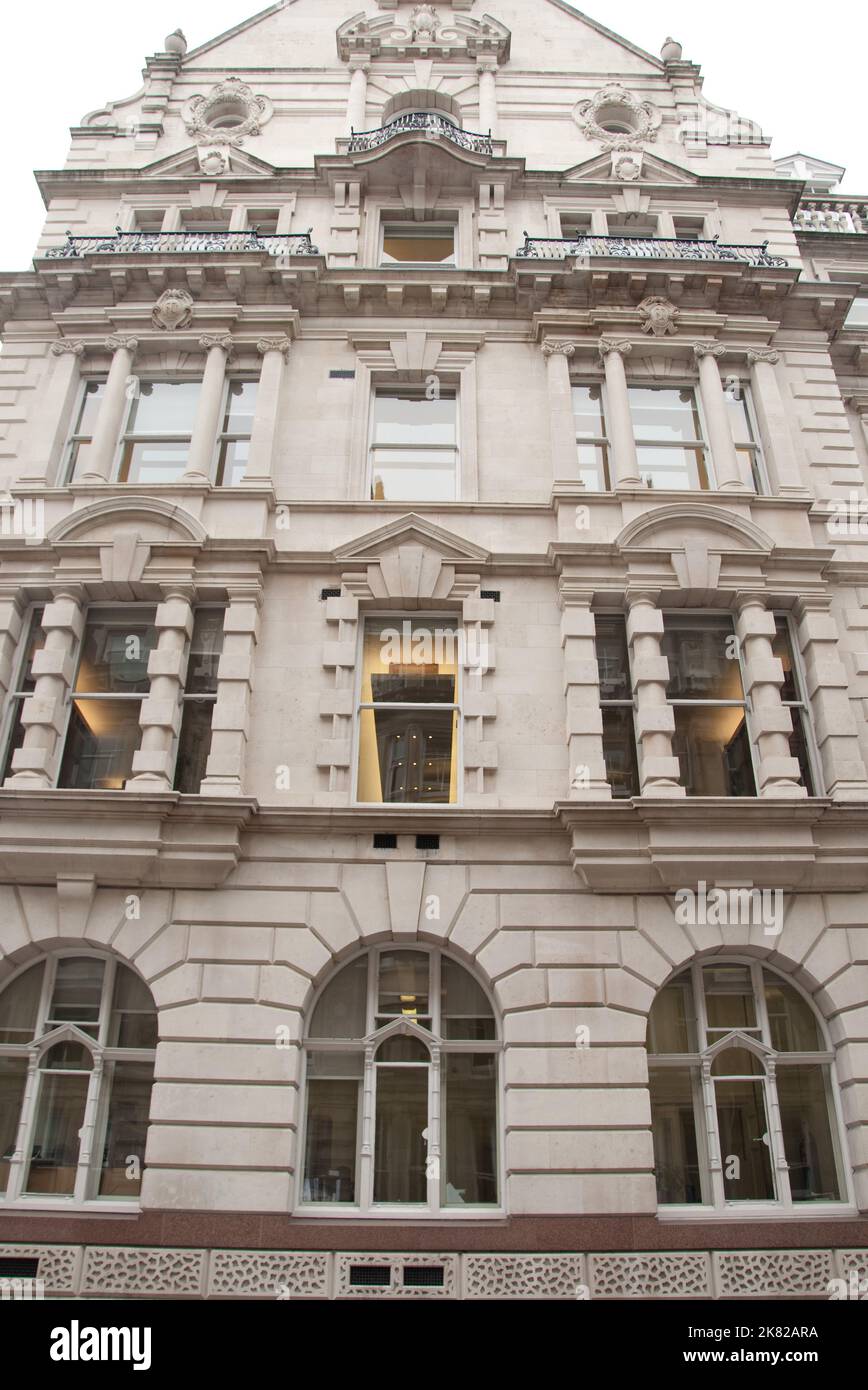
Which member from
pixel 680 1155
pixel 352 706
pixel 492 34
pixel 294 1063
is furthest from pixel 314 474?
pixel 492 34

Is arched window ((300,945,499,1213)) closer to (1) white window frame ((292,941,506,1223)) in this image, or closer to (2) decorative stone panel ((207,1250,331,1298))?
(1) white window frame ((292,941,506,1223))

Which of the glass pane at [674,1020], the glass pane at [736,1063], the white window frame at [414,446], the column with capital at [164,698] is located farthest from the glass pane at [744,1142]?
the white window frame at [414,446]

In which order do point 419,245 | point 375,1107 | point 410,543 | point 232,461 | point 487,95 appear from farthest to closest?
point 487,95 → point 419,245 → point 232,461 → point 410,543 → point 375,1107

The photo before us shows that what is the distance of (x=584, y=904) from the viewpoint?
38.8 feet

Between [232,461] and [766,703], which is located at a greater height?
[232,461]

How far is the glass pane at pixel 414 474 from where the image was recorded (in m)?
15.3

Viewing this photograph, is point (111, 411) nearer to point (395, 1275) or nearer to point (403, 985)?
point (403, 985)

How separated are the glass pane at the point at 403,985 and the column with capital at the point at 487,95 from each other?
16.4 meters

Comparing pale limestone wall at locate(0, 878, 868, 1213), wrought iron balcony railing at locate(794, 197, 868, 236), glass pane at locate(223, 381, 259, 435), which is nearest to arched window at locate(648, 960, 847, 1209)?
pale limestone wall at locate(0, 878, 868, 1213)

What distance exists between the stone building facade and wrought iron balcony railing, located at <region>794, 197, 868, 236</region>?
209 cm

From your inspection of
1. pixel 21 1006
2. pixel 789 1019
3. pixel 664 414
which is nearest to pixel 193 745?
pixel 21 1006

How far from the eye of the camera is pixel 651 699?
12.8 m

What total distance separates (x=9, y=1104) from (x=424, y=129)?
17700mm
